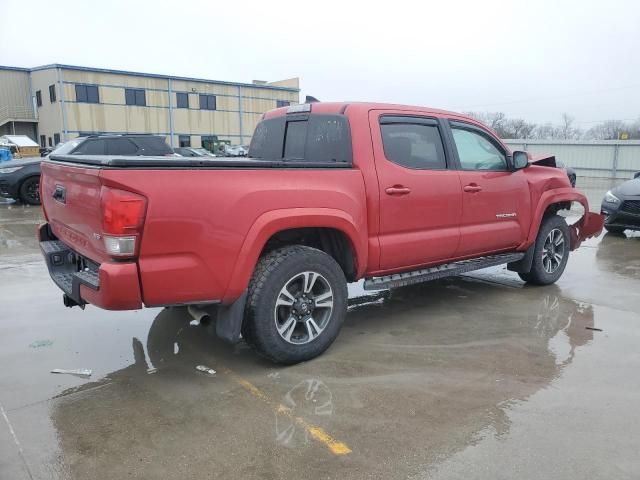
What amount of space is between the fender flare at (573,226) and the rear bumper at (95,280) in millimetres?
4251

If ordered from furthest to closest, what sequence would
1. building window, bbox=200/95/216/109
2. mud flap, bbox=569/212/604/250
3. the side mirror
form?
Answer: 1. building window, bbox=200/95/216/109
2. mud flap, bbox=569/212/604/250
3. the side mirror

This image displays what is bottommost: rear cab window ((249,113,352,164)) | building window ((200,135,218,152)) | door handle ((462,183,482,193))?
door handle ((462,183,482,193))

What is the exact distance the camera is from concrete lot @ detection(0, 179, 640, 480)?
2.76m

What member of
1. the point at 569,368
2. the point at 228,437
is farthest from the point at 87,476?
the point at 569,368

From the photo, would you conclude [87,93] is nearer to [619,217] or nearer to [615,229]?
[615,229]

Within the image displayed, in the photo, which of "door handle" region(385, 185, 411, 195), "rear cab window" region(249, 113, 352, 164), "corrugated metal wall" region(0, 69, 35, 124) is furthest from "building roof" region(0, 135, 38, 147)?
"door handle" region(385, 185, 411, 195)

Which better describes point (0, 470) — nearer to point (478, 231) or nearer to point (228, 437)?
point (228, 437)

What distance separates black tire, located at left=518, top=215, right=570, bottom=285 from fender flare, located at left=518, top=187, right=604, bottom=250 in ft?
0.49

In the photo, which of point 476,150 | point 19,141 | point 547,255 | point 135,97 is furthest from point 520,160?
point 135,97

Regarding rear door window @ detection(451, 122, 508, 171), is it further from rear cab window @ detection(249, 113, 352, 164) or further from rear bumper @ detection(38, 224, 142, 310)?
rear bumper @ detection(38, 224, 142, 310)

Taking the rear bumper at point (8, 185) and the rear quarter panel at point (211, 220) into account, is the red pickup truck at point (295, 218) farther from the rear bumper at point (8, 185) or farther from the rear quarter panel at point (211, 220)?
the rear bumper at point (8, 185)

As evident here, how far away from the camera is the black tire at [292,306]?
3.67m

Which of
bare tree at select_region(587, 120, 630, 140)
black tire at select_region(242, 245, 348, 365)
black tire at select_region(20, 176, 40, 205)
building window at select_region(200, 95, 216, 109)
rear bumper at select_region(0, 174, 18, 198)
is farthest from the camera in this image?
bare tree at select_region(587, 120, 630, 140)

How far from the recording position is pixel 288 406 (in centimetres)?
334
